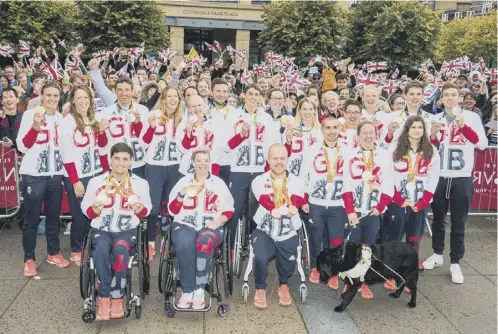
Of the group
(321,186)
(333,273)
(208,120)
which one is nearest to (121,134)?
(208,120)

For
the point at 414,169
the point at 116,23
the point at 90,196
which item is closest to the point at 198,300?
the point at 90,196

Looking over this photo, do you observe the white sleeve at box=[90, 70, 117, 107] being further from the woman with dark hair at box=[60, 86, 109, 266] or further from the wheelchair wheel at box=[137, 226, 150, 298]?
the wheelchair wheel at box=[137, 226, 150, 298]

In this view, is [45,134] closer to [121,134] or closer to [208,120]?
[121,134]

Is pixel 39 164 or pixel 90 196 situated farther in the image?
pixel 39 164

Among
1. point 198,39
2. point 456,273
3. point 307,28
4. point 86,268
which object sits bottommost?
point 456,273

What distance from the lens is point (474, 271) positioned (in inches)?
217

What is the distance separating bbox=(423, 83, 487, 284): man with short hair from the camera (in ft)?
17.1

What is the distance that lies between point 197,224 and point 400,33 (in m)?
27.8

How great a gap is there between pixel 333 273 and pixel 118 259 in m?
1.92

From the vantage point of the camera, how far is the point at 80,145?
16.2ft

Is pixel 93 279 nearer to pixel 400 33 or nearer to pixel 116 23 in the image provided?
pixel 116 23

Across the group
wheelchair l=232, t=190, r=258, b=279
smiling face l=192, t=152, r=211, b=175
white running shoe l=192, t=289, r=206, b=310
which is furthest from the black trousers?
white running shoe l=192, t=289, r=206, b=310

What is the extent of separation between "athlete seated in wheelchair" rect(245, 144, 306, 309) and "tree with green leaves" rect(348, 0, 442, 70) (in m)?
26.1

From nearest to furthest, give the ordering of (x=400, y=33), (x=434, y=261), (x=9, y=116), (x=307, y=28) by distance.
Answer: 1. (x=434, y=261)
2. (x=9, y=116)
3. (x=400, y=33)
4. (x=307, y=28)
